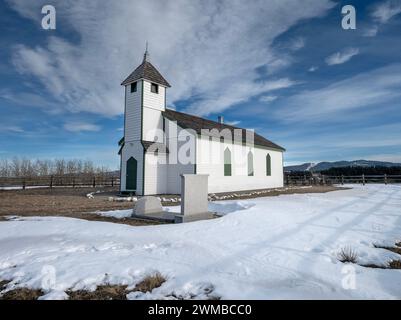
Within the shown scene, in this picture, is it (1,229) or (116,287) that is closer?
(116,287)

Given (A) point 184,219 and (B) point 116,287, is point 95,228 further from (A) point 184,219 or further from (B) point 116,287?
(B) point 116,287

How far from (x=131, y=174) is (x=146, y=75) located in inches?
276

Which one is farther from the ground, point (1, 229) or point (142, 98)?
point (142, 98)

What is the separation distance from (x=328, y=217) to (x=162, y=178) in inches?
490

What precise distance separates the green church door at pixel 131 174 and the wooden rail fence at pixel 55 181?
50.2ft

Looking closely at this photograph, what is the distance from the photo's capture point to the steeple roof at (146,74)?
60.1 feet

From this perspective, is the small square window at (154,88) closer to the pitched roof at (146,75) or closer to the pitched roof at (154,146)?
the pitched roof at (146,75)

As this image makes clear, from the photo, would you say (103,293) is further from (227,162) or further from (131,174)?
(227,162)

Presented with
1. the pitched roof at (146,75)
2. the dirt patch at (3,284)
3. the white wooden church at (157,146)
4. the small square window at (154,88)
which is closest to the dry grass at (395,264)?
the dirt patch at (3,284)

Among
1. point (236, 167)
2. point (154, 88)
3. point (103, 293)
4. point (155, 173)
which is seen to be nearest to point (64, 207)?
point (155, 173)
